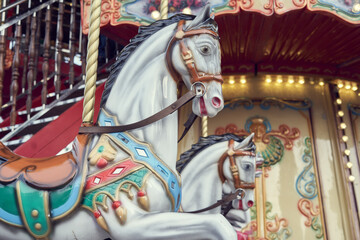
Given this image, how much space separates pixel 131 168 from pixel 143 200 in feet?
0.42

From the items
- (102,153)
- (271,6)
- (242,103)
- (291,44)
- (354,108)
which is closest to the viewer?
(102,153)

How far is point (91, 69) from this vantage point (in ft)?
6.14

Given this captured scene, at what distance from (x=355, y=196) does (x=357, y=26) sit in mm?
1675

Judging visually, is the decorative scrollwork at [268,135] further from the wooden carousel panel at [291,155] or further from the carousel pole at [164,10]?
the carousel pole at [164,10]

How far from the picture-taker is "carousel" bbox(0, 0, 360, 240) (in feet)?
5.03

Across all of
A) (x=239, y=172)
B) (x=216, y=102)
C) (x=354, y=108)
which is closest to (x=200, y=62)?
(x=216, y=102)

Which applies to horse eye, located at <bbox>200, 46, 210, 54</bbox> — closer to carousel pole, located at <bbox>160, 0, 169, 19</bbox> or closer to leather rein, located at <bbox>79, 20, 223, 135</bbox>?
leather rein, located at <bbox>79, 20, 223, 135</bbox>

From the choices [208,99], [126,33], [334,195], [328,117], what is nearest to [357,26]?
[328,117]

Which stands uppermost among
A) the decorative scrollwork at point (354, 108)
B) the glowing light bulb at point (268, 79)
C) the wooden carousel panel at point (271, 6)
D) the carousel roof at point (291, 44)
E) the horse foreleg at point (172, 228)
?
the carousel roof at point (291, 44)

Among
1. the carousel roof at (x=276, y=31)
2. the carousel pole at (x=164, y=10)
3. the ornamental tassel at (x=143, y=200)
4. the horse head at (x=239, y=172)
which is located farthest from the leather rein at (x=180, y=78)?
the carousel roof at (x=276, y=31)

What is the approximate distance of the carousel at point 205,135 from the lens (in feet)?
5.03

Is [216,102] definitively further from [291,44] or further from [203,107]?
Result: [291,44]

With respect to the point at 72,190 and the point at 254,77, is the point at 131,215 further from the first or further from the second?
the point at 254,77

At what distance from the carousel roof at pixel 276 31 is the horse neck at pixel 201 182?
49.0 inches
